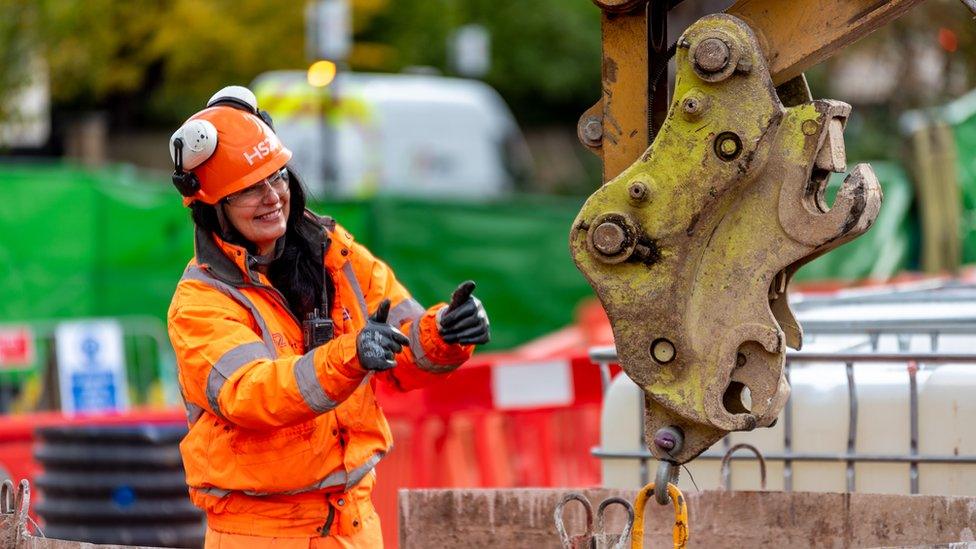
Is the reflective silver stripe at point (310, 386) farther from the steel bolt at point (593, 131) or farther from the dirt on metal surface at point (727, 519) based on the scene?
the steel bolt at point (593, 131)

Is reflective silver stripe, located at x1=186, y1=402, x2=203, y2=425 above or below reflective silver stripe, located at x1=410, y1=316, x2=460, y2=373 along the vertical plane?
below

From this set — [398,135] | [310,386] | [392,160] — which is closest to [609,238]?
[310,386]

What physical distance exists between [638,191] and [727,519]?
124cm

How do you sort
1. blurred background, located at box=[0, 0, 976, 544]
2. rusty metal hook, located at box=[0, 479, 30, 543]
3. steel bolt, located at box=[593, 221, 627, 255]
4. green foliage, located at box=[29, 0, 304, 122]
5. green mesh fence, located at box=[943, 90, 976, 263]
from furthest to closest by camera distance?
green foliage, located at box=[29, 0, 304, 122] → green mesh fence, located at box=[943, 90, 976, 263] → blurred background, located at box=[0, 0, 976, 544] → rusty metal hook, located at box=[0, 479, 30, 543] → steel bolt, located at box=[593, 221, 627, 255]

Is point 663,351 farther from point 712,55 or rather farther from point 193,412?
point 193,412

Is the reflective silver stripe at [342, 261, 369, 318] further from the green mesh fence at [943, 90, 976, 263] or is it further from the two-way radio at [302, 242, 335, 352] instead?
the green mesh fence at [943, 90, 976, 263]

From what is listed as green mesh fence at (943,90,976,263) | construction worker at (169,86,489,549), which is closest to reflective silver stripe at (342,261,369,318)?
construction worker at (169,86,489,549)

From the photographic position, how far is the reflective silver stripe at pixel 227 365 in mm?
3875

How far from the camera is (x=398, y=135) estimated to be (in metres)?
20.1

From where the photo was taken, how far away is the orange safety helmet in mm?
4043

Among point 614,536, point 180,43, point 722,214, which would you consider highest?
point 180,43

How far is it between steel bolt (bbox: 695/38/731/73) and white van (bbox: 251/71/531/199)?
49.2 ft

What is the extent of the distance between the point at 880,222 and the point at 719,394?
39.1ft

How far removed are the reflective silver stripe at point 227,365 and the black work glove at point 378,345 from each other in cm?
34
